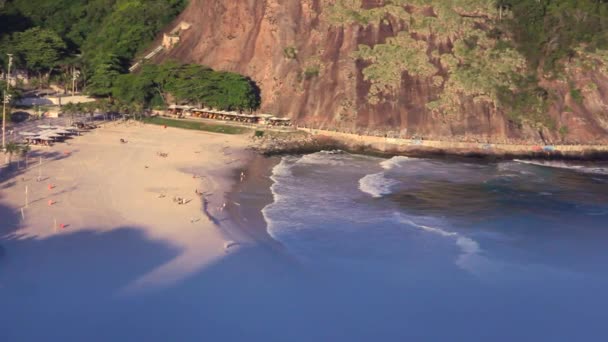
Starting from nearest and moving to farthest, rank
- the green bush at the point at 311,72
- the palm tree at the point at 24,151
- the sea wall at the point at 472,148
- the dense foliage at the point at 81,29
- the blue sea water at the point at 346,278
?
the blue sea water at the point at 346,278, the palm tree at the point at 24,151, the sea wall at the point at 472,148, the green bush at the point at 311,72, the dense foliage at the point at 81,29

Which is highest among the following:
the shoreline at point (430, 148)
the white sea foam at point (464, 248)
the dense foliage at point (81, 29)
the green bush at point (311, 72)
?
the dense foliage at point (81, 29)

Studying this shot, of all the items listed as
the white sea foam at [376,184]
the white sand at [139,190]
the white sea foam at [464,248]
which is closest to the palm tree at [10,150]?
the white sand at [139,190]

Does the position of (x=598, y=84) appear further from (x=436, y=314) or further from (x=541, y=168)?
(x=436, y=314)

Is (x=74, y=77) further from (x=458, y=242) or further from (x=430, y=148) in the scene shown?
(x=458, y=242)

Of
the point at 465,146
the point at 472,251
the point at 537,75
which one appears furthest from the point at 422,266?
the point at 537,75

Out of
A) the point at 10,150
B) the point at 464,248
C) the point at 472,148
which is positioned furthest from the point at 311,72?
the point at 464,248

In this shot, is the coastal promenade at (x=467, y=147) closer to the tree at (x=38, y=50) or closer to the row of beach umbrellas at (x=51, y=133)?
the row of beach umbrellas at (x=51, y=133)
